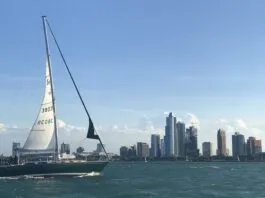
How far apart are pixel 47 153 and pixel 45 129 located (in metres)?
3.91

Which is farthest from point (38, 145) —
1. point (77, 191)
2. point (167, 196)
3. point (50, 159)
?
point (167, 196)

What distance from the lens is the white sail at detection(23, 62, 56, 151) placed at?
9344cm

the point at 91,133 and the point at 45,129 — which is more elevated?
the point at 45,129

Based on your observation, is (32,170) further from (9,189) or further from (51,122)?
(9,189)

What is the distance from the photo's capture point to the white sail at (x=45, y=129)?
307ft

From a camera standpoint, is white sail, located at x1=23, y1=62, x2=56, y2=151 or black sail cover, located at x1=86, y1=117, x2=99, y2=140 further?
black sail cover, located at x1=86, y1=117, x2=99, y2=140

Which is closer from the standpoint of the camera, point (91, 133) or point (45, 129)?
point (45, 129)

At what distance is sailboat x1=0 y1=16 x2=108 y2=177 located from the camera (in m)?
90.3

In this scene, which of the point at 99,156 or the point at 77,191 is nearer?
the point at 77,191

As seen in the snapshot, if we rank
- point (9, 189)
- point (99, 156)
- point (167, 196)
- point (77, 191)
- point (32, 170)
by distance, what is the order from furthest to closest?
point (99, 156) → point (32, 170) → point (9, 189) → point (77, 191) → point (167, 196)

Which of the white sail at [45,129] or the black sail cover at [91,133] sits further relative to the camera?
the black sail cover at [91,133]

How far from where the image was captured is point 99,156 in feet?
328

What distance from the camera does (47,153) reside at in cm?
9344

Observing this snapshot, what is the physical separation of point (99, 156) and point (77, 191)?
31.0 m
